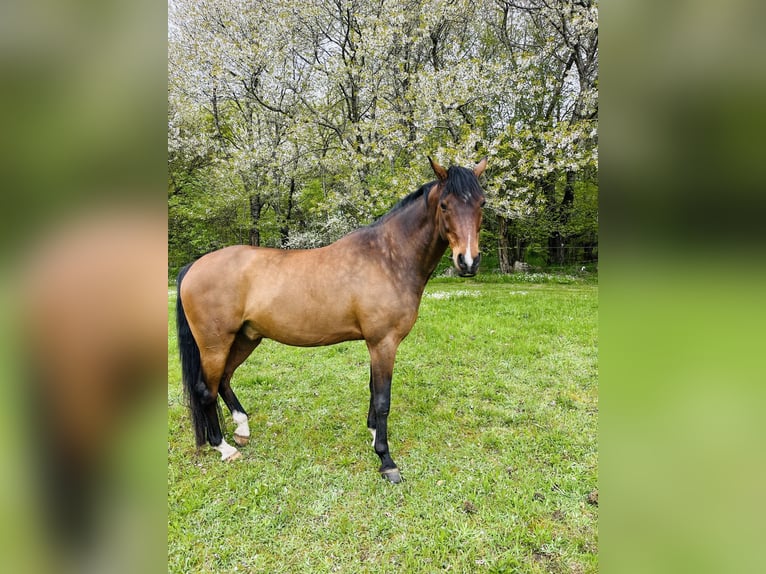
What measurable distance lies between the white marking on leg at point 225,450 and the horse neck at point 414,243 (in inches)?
75.7

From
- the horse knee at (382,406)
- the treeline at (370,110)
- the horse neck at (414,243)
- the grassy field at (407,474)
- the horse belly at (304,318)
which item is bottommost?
the grassy field at (407,474)

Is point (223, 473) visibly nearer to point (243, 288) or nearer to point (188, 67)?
point (243, 288)

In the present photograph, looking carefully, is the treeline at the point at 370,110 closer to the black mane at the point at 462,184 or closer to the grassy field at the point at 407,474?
the grassy field at the point at 407,474

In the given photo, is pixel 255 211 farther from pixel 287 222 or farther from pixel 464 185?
pixel 464 185

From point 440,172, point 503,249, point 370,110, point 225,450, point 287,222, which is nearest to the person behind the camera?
point 440,172

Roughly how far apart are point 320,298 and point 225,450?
4.73ft

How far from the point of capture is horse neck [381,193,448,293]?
2.58m

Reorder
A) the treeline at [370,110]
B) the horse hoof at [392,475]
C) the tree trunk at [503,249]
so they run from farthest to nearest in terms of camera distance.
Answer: the tree trunk at [503,249] < the treeline at [370,110] < the horse hoof at [392,475]

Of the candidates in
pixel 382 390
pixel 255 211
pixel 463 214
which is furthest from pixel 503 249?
pixel 463 214

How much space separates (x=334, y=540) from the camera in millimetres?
2016

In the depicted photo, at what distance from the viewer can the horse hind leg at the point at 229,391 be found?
3.04m

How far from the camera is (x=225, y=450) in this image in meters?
2.80

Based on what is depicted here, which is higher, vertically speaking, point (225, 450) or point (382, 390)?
point (382, 390)

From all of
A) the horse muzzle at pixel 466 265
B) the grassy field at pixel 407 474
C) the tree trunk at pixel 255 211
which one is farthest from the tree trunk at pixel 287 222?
the horse muzzle at pixel 466 265
